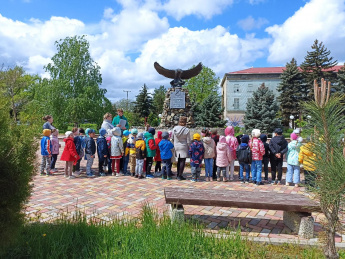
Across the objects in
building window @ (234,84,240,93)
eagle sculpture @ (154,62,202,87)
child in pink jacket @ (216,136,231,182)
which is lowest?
child in pink jacket @ (216,136,231,182)

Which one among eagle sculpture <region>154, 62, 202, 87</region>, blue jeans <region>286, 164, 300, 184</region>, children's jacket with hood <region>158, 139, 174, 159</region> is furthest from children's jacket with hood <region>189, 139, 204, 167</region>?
eagle sculpture <region>154, 62, 202, 87</region>

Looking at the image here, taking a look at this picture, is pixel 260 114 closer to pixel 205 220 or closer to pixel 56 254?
pixel 205 220

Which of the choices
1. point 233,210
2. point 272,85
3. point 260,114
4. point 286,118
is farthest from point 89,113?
point 272,85

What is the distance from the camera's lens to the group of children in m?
6.54

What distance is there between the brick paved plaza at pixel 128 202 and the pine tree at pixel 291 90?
1204 inches

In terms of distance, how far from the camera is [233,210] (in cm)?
449

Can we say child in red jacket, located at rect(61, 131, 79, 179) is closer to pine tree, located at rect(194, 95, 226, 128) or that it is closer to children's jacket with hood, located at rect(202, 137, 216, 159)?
children's jacket with hood, located at rect(202, 137, 216, 159)

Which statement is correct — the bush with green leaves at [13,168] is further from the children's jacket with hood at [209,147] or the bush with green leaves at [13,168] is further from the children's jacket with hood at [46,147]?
the children's jacket with hood at [209,147]

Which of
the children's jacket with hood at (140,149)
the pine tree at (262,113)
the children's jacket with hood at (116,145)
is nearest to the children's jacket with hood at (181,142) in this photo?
the children's jacket with hood at (140,149)

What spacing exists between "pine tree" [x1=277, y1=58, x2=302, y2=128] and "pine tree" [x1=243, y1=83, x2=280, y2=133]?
7.04 meters

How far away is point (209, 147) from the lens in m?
6.89

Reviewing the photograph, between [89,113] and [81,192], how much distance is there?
22170mm

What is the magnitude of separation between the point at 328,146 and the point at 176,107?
1240cm

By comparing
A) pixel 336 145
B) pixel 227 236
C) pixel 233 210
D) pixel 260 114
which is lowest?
pixel 233 210
